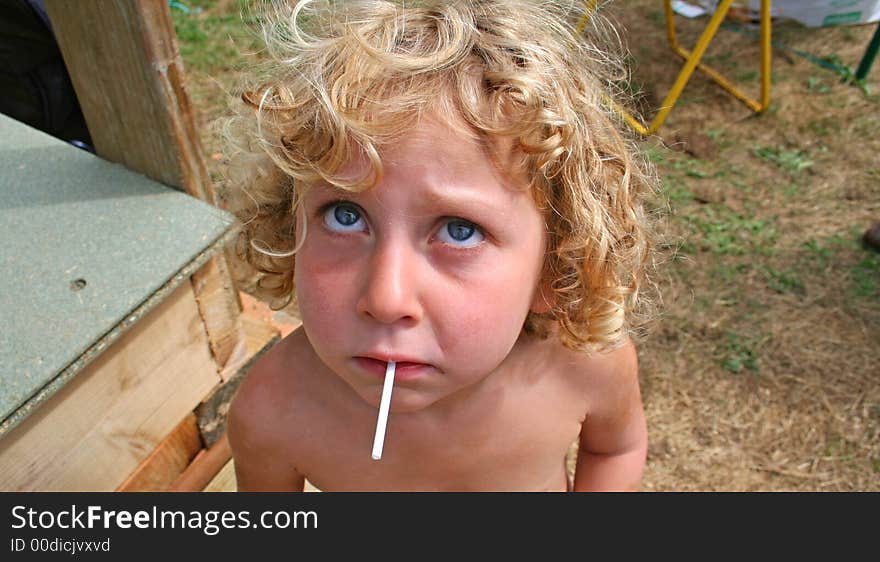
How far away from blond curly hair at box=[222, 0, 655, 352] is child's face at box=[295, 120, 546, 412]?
37 mm

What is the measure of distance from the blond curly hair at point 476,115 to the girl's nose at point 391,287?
9cm

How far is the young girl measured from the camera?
0.98 metres

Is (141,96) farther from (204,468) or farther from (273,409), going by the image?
(204,468)

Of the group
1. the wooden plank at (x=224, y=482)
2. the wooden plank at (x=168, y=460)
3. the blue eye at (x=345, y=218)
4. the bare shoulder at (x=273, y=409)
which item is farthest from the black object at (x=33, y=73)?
the blue eye at (x=345, y=218)

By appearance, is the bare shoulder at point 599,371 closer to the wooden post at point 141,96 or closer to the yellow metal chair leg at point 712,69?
the wooden post at point 141,96

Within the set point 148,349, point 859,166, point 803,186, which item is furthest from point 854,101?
point 148,349

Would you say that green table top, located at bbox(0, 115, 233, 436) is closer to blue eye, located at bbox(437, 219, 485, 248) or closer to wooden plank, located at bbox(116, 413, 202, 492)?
wooden plank, located at bbox(116, 413, 202, 492)

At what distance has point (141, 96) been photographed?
1.60 m

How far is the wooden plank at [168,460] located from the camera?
1803 mm

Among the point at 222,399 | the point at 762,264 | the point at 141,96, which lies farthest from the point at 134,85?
the point at 762,264

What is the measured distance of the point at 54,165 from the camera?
1766mm

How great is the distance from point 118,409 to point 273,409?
495 mm

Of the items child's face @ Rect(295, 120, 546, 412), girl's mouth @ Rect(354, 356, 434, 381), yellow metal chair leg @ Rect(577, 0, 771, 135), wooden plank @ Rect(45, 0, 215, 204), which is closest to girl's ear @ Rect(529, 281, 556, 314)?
child's face @ Rect(295, 120, 546, 412)
